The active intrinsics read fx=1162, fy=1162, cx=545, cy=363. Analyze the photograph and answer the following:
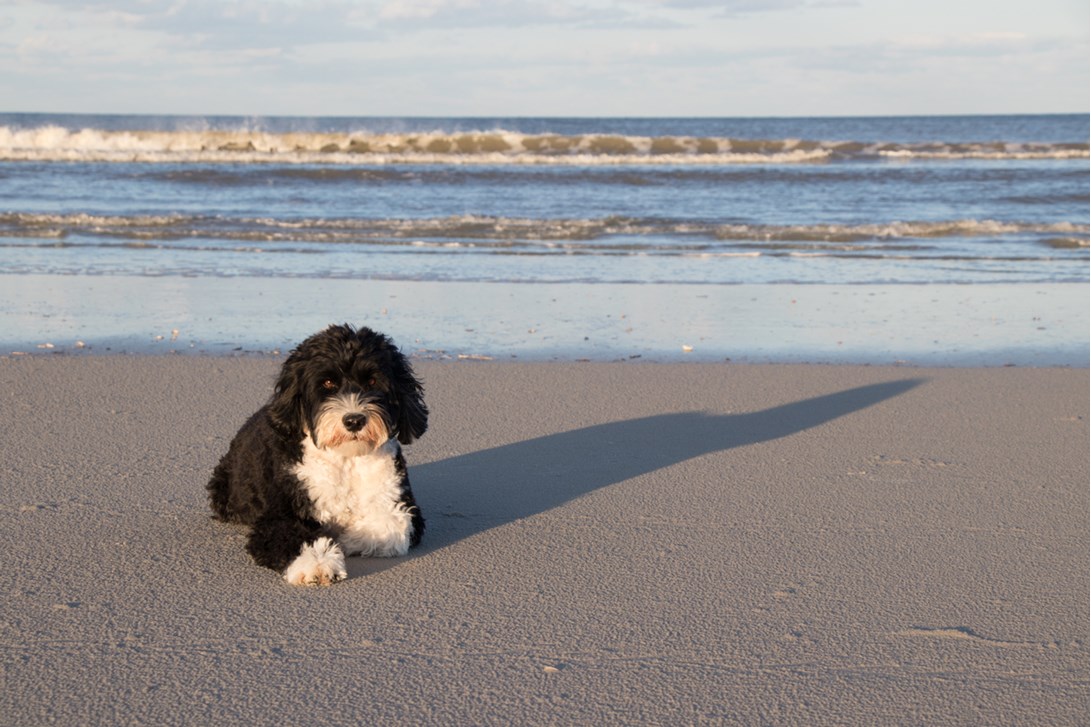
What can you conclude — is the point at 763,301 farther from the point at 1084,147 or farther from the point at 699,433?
the point at 1084,147

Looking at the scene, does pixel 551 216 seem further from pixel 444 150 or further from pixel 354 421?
pixel 444 150

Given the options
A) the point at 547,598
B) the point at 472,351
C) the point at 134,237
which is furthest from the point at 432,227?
the point at 547,598

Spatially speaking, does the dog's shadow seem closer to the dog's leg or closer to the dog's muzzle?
the dog's leg

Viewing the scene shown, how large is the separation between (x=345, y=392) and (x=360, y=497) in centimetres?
53

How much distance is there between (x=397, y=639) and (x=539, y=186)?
23541 mm

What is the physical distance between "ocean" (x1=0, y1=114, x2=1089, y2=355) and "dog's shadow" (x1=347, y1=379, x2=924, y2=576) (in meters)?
4.91

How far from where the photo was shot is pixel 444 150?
40500mm

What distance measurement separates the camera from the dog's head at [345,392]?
412 centimetres

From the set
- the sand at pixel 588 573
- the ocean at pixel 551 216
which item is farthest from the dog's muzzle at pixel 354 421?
the ocean at pixel 551 216

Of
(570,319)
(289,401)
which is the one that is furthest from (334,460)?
(570,319)

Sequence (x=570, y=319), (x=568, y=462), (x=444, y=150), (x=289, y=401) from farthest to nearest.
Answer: (x=444, y=150) < (x=570, y=319) < (x=568, y=462) < (x=289, y=401)

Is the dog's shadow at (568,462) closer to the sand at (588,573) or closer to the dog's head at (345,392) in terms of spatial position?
the sand at (588,573)

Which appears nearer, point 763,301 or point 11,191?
point 763,301

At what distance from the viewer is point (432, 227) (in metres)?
18.0
